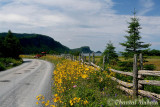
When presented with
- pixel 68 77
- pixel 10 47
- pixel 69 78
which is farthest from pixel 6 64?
pixel 69 78

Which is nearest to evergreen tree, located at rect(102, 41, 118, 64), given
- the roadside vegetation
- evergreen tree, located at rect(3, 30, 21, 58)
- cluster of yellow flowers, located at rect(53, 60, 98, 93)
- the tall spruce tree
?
the tall spruce tree

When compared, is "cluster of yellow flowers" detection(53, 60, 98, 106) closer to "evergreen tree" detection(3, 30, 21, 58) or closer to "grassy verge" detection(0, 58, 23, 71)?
"grassy verge" detection(0, 58, 23, 71)

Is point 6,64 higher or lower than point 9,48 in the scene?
lower

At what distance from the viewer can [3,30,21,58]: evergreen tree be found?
3641cm

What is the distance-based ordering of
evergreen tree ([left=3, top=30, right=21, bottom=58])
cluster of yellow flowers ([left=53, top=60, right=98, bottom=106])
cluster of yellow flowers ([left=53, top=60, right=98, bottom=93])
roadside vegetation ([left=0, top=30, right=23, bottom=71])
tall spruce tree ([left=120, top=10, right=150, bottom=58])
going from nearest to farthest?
cluster of yellow flowers ([left=53, top=60, right=98, bottom=106]) → cluster of yellow flowers ([left=53, top=60, right=98, bottom=93]) → tall spruce tree ([left=120, top=10, right=150, bottom=58]) → roadside vegetation ([left=0, top=30, right=23, bottom=71]) → evergreen tree ([left=3, top=30, right=21, bottom=58])

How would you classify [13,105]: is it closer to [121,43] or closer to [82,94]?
[82,94]

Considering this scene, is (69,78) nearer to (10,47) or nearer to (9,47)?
(9,47)

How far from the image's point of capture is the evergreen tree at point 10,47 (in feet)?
119

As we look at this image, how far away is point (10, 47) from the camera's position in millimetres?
36844

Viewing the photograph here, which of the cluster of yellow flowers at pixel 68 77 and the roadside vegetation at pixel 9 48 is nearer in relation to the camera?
the cluster of yellow flowers at pixel 68 77

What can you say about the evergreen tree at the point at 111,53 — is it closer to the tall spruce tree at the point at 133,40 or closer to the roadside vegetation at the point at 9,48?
the tall spruce tree at the point at 133,40

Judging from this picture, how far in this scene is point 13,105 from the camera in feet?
20.0

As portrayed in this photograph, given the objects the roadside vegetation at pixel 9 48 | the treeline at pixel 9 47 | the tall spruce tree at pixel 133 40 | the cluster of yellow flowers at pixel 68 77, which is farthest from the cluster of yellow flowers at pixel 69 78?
the treeline at pixel 9 47

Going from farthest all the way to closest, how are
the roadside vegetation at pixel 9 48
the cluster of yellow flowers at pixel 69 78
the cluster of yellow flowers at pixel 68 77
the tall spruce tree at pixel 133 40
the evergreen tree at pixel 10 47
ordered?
the evergreen tree at pixel 10 47, the roadside vegetation at pixel 9 48, the tall spruce tree at pixel 133 40, the cluster of yellow flowers at pixel 68 77, the cluster of yellow flowers at pixel 69 78
